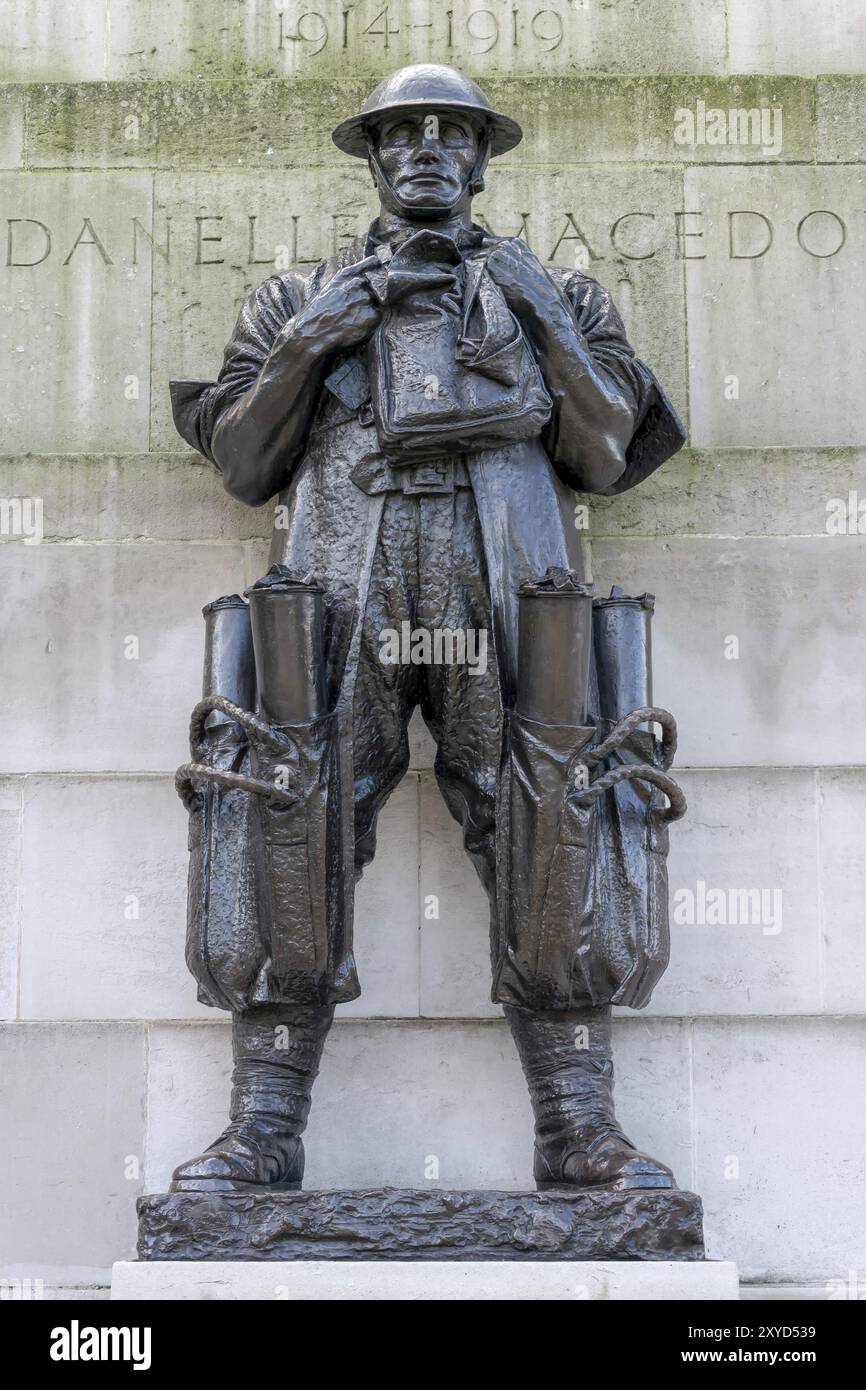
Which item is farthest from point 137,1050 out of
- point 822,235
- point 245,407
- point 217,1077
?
point 822,235

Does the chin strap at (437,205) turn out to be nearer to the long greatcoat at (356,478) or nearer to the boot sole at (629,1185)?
the long greatcoat at (356,478)

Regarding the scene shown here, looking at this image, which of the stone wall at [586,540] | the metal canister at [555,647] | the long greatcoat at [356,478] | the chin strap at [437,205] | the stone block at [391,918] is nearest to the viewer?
the metal canister at [555,647]

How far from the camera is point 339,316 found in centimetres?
724

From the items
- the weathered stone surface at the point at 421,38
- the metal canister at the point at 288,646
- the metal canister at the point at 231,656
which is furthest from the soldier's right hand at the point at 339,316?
the weathered stone surface at the point at 421,38

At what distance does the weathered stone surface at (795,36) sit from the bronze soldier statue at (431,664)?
2.00 m

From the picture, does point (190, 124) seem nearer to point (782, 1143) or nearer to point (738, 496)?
point (738, 496)

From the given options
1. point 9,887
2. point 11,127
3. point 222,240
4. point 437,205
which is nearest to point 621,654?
point 437,205

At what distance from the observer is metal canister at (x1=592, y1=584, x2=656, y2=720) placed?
24.3 ft

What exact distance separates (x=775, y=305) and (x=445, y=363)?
83.9 inches

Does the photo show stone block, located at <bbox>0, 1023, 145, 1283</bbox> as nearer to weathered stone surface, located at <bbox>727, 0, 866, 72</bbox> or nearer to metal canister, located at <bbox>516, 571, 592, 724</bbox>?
metal canister, located at <bbox>516, 571, 592, 724</bbox>

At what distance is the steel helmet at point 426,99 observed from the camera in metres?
7.37

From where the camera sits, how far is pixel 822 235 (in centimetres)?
886

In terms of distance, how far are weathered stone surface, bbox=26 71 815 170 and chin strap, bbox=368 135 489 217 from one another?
130 cm

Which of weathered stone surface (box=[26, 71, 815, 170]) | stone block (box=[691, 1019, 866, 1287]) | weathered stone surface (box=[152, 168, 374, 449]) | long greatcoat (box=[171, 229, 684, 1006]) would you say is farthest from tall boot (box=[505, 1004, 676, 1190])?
weathered stone surface (box=[26, 71, 815, 170])
